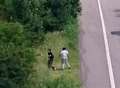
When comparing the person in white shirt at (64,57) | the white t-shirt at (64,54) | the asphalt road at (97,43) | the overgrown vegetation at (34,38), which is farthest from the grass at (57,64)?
the white t-shirt at (64,54)

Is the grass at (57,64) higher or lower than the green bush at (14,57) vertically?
lower

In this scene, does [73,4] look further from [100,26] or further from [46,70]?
[46,70]

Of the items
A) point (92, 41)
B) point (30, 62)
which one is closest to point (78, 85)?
point (30, 62)

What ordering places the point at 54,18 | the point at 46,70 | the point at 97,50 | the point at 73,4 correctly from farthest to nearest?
1. the point at 73,4
2. the point at 54,18
3. the point at 97,50
4. the point at 46,70

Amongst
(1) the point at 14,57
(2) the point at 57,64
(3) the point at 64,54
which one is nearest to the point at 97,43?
(2) the point at 57,64

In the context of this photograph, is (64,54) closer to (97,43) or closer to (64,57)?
(64,57)

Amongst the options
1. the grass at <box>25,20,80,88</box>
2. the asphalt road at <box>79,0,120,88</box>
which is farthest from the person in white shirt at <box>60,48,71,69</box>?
the asphalt road at <box>79,0,120,88</box>

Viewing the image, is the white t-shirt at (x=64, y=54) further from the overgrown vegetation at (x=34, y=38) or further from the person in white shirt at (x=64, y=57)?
the overgrown vegetation at (x=34, y=38)
